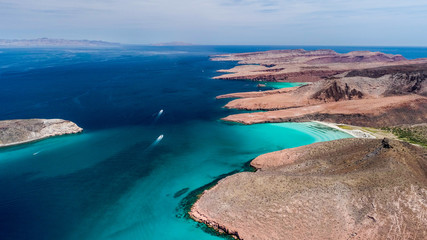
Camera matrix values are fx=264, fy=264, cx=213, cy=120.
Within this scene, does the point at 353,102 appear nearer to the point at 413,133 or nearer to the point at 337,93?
the point at 337,93

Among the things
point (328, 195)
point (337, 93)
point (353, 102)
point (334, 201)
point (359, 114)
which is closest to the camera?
point (334, 201)

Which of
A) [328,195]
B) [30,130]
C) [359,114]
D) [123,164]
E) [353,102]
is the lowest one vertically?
[123,164]

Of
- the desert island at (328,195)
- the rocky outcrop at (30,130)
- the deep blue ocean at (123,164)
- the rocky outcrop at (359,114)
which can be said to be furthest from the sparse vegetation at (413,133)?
the rocky outcrop at (30,130)

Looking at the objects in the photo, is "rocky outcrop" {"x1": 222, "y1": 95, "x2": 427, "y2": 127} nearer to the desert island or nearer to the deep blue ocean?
the deep blue ocean

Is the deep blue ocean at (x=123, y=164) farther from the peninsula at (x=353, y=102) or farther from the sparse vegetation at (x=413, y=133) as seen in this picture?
the sparse vegetation at (x=413, y=133)

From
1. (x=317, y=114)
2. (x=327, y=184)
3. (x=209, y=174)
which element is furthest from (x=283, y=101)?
(x=327, y=184)

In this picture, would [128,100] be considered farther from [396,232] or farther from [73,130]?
[396,232]

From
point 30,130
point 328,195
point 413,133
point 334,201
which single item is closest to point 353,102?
point 413,133
